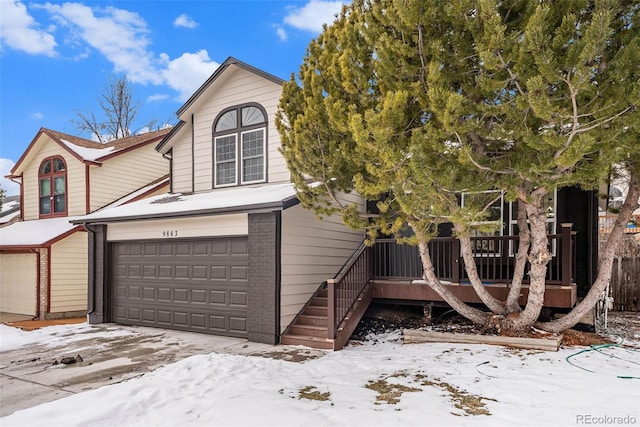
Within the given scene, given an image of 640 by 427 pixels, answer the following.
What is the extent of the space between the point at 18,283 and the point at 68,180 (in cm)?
352

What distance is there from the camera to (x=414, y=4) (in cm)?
488

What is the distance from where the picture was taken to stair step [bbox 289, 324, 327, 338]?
24.7 feet

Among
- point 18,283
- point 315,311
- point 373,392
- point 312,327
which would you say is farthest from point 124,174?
point 373,392

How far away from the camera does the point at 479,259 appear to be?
8.77 meters

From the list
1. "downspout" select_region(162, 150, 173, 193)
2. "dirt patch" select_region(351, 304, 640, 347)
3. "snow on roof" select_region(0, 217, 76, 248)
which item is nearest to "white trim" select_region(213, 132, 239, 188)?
"downspout" select_region(162, 150, 173, 193)

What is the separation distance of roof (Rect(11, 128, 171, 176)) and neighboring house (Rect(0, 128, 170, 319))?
3 cm

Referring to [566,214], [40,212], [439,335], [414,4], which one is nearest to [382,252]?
[439,335]

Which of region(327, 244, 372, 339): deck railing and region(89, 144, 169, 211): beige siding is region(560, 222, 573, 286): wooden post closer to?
region(327, 244, 372, 339): deck railing

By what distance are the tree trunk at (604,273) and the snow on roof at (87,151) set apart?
1315 centimetres

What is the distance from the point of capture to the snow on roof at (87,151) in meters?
13.2

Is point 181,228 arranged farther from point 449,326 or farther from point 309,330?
point 449,326

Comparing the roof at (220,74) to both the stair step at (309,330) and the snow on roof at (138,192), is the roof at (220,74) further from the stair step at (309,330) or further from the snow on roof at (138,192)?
the stair step at (309,330)

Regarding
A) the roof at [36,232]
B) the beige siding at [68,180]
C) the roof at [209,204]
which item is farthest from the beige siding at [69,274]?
the roof at [209,204]

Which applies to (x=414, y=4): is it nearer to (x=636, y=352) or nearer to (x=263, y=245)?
Result: (x=263, y=245)
